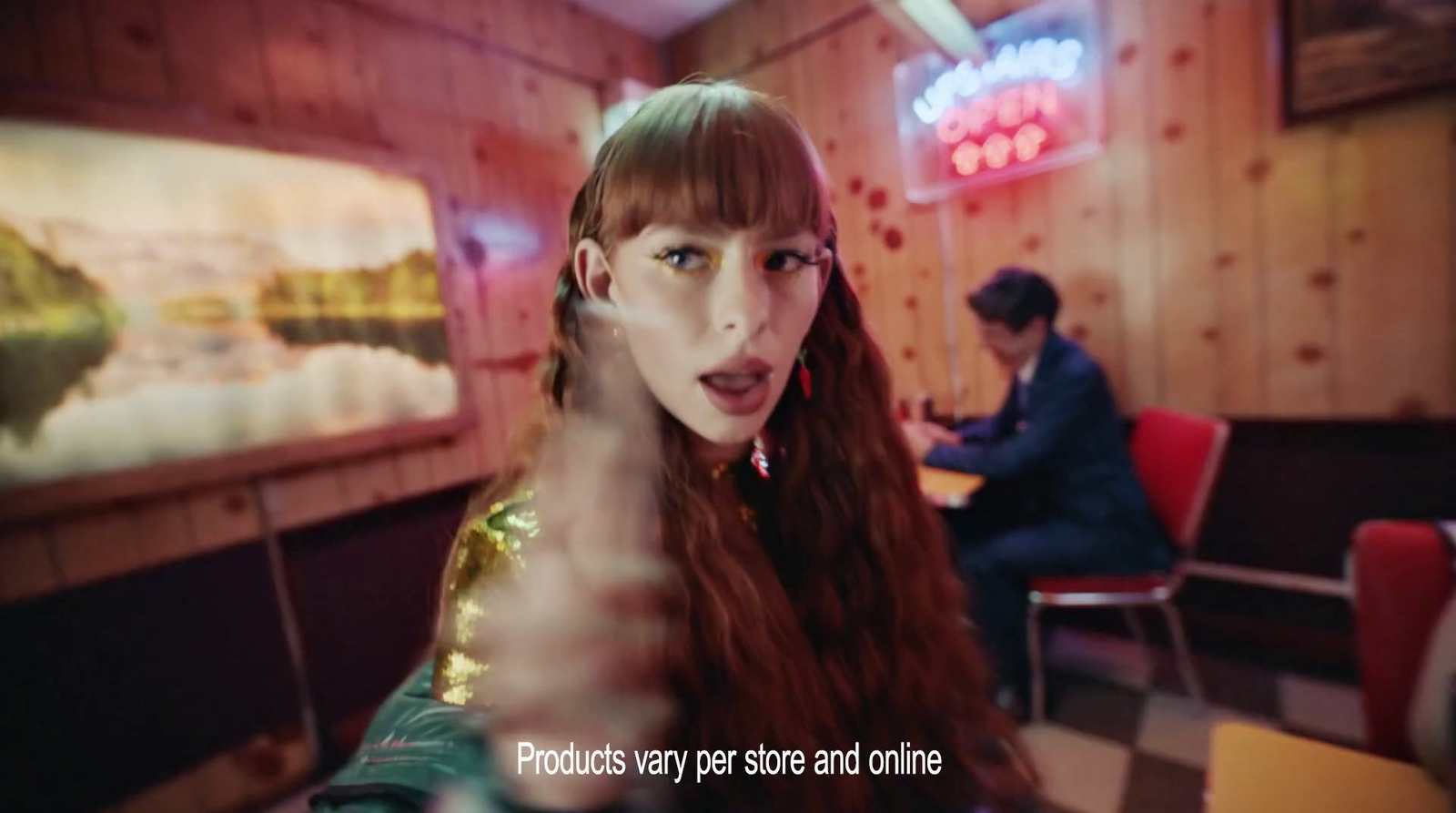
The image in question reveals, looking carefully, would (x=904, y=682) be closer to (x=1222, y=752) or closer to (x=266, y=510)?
(x=1222, y=752)

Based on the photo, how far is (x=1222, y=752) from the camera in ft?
2.53

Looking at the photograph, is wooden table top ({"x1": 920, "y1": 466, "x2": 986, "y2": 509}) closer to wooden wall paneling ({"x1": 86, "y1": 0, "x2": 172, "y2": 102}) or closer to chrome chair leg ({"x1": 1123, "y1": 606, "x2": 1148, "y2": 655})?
chrome chair leg ({"x1": 1123, "y1": 606, "x2": 1148, "y2": 655})

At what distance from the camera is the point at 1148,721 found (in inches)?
63.1

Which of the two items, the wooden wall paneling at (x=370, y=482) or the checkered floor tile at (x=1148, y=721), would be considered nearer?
the checkered floor tile at (x=1148, y=721)

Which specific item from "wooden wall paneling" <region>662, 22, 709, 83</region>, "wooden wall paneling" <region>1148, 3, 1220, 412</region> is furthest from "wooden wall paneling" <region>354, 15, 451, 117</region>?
"wooden wall paneling" <region>1148, 3, 1220, 412</region>

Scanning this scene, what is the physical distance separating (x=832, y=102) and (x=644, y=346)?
7.16 ft

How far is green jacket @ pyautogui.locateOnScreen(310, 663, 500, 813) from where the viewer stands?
437 mm

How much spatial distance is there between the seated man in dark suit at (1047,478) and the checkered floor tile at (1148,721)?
184mm

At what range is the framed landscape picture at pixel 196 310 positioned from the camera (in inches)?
48.6

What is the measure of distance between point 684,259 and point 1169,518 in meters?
1.69

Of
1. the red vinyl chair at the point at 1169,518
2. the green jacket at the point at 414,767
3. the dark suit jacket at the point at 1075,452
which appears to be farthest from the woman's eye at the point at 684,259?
the red vinyl chair at the point at 1169,518

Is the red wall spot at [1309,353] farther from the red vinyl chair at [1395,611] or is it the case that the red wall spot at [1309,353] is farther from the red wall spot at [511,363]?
the red wall spot at [511,363]

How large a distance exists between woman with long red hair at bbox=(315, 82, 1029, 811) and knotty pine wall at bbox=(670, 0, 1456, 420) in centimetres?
162

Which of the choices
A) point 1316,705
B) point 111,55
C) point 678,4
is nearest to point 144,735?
point 111,55
